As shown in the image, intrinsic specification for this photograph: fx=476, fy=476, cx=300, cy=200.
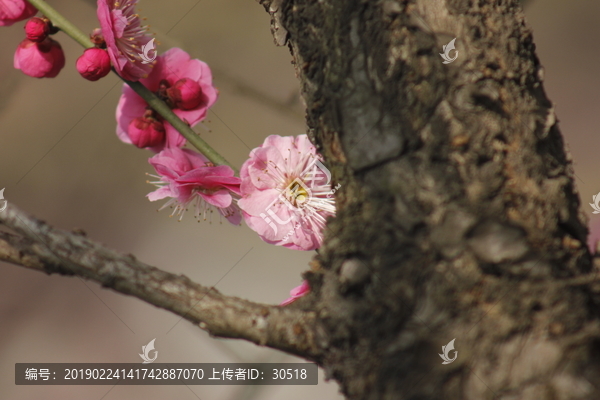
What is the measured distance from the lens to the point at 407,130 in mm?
279

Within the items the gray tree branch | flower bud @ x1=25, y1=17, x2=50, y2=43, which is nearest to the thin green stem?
flower bud @ x1=25, y1=17, x2=50, y2=43

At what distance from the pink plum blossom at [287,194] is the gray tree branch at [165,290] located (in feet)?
0.30

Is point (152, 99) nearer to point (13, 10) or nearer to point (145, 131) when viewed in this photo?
point (145, 131)

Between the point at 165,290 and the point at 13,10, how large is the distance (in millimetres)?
338

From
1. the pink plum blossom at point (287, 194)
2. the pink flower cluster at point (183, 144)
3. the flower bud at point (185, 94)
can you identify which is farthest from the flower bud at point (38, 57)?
the pink plum blossom at point (287, 194)

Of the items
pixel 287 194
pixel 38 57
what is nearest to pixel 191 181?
pixel 287 194

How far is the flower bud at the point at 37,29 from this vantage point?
454 millimetres

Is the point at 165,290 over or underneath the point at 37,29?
underneath

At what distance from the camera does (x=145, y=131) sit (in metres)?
0.47

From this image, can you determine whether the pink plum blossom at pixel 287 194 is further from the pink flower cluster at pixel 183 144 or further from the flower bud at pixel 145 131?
the flower bud at pixel 145 131

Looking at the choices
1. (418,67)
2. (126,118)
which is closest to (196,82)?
(126,118)

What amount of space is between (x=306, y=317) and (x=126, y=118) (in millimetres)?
313

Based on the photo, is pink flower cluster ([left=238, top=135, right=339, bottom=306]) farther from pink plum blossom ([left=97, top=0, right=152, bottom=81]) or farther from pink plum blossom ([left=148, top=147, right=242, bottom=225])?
pink plum blossom ([left=97, top=0, right=152, bottom=81])

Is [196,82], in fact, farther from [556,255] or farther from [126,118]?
[556,255]
